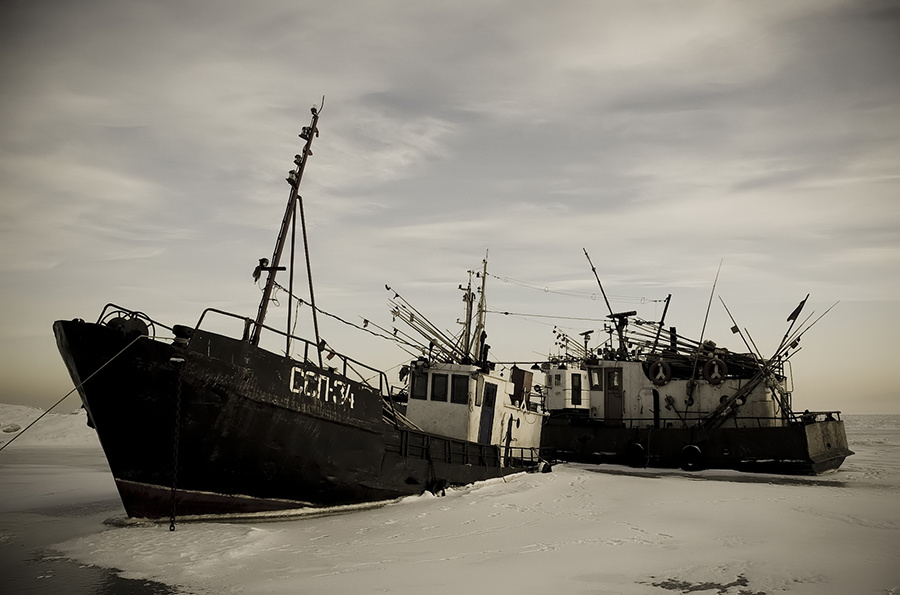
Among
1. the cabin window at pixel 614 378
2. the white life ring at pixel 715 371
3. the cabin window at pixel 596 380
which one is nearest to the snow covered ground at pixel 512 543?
the white life ring at pixel 715 371

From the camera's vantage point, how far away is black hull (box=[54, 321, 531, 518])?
10336 millimetres

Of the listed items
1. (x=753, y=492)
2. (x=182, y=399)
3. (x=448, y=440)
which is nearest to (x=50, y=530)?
(x=182, y=399)

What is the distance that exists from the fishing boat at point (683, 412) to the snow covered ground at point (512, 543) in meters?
5.96

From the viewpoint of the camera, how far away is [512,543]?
9227 mm

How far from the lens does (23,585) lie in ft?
23.9

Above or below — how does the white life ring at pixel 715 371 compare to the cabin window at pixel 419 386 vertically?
above

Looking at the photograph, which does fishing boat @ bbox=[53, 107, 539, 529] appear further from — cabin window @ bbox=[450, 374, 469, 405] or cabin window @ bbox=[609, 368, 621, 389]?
cabin window @ bbox=[609, 368, 621, 389]

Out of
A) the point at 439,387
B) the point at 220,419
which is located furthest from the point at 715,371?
the point at 220,419

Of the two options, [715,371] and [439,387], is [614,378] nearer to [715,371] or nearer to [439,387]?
[715,371]

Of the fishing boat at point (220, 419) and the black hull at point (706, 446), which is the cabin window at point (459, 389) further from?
the black hull at point (706, 446)

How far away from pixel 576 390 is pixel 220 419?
→ 66.3 feet

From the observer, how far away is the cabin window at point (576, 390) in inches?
1087

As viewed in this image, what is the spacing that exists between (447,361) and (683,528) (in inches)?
345

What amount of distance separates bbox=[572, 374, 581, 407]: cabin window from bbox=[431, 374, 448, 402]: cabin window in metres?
12.7
